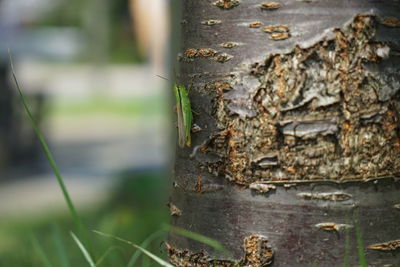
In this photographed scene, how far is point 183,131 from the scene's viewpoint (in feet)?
5.93

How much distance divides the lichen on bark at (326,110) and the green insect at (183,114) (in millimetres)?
138

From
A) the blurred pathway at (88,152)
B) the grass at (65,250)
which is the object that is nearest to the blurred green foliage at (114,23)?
the blurred pathway at (88,152)

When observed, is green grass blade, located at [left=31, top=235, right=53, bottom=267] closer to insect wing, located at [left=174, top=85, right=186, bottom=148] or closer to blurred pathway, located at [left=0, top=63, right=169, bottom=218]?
insect wing, located at [left=174, top=85, right=186, bottom=148]

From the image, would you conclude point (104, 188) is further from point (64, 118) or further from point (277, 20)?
point (64, 118)

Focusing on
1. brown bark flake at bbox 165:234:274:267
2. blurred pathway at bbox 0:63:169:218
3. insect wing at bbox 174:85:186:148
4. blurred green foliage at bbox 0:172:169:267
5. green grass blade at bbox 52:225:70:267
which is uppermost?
insect wing at bbox 174:85:186:148

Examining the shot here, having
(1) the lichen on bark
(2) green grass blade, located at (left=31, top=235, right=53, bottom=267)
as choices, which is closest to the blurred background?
(2) green grass blade, located at (left=31, top=235, right=53, bottom=267)

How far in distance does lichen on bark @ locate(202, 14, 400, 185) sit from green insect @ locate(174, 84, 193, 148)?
138 mm

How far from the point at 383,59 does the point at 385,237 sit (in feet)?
1.33

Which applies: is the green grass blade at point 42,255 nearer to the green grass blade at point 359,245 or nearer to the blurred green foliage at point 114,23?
the green grass blade at point 359,245

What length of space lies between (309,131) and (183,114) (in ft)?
1.03

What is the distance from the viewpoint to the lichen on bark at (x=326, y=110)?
167 cm

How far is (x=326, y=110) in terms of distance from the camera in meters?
1.66

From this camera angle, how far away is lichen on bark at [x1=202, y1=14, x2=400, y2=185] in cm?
167

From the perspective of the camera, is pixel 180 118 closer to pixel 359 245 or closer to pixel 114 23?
pixel 359 245
